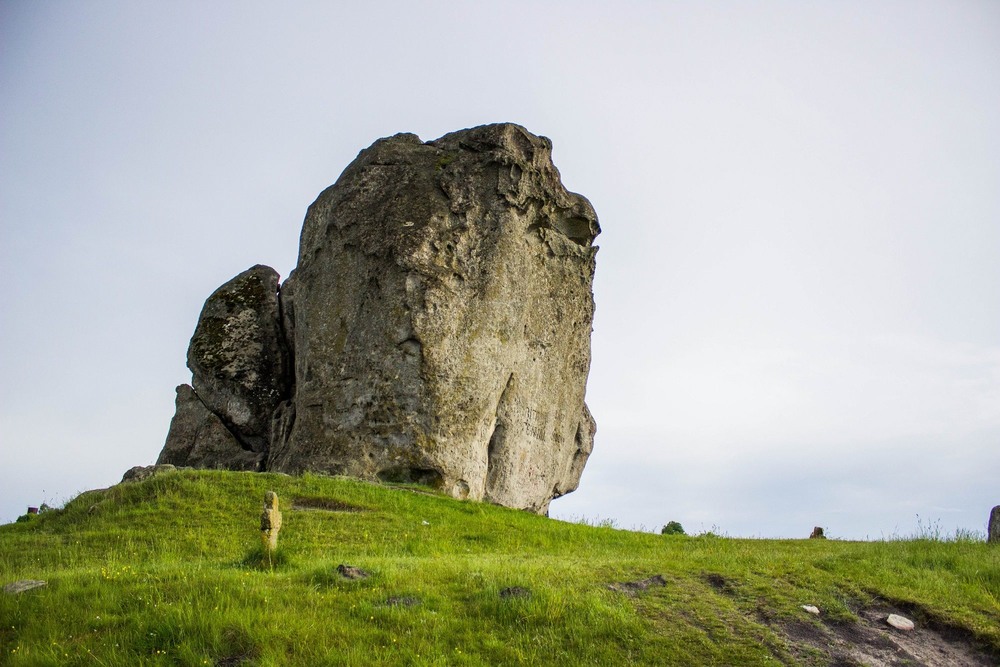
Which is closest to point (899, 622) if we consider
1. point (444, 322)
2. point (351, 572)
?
point (351, 572)

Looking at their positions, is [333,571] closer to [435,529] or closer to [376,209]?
[435,529]

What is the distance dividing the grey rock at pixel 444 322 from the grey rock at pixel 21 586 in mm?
13836

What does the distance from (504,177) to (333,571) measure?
2012 centimetres

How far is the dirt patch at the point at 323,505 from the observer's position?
67.9 ft

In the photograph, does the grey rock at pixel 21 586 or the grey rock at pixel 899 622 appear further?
the grey rock at pixel 899 622

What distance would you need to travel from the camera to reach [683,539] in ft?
73.8

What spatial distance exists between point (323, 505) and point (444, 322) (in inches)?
333

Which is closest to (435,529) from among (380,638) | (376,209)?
(380,638)

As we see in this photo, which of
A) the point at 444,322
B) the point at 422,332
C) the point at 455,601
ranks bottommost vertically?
the point at 455,601

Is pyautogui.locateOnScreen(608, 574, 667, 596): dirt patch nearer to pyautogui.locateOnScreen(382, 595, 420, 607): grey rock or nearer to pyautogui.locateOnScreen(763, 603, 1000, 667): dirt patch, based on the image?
pyautogui.locateOnScreen(763, 603, 1000, 667): dirt patch

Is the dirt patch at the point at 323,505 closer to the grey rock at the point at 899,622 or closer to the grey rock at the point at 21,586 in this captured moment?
the grey rock at the point at 21,586

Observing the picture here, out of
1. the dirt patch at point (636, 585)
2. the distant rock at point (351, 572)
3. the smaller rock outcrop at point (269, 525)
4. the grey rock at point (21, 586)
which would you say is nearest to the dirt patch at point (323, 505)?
the smaller rock outcrop at point (269, 525)

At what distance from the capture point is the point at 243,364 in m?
31.5

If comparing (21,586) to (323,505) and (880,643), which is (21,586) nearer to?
(323,505)
